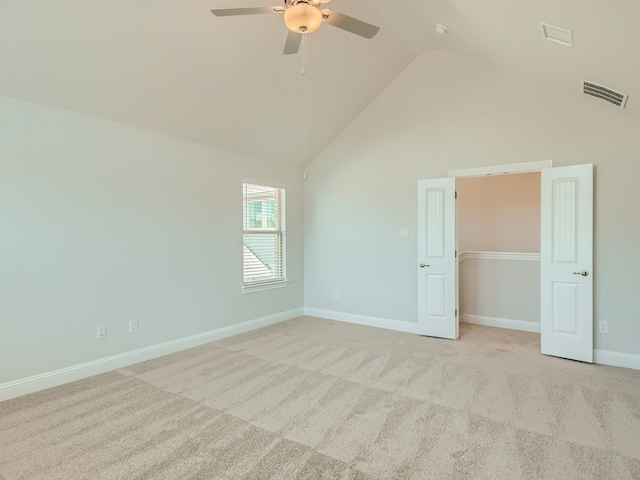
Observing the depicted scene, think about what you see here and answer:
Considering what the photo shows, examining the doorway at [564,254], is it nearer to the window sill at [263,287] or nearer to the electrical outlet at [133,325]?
the window sill at [263,287]

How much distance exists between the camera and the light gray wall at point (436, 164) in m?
3.52

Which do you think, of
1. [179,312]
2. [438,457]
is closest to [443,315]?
[438,457]

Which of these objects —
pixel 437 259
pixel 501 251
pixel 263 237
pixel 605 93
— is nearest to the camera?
pixel 605 93

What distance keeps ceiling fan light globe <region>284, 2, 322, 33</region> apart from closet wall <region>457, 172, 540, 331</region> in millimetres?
4079

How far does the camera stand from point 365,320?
5.17m

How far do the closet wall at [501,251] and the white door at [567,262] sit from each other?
1.05 meters

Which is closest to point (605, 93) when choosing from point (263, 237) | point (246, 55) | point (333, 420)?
point (246, 55)

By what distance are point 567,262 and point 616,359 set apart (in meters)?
1.06

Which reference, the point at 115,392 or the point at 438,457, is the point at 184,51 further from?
the point at 438,457

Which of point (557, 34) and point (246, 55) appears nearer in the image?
point (557, 34)

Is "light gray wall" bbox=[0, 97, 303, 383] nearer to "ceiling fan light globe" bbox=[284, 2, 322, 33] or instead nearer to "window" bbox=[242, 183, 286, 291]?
"window" bbox=[242, 183, 286, 291]

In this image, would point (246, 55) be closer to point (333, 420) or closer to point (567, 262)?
point (333, 420)

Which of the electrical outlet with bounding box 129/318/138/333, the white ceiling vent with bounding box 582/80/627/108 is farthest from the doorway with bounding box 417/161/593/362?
the electrical outlet with bounding box 129/318/138/333

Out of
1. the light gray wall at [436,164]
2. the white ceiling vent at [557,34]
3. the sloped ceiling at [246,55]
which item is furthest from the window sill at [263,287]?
the white ceiling vent at [557,34]
